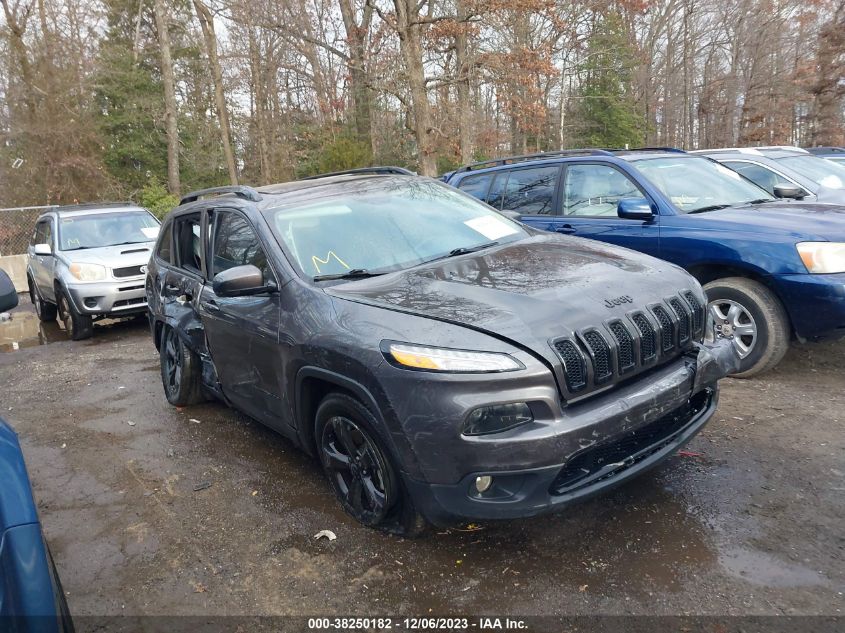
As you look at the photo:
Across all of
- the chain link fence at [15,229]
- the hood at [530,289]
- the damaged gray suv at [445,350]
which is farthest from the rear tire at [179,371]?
the chain link fence at [15,229]

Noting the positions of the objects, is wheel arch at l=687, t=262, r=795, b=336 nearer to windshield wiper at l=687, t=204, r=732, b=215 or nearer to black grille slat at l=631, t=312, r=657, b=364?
windshield wiper at l=687, t=204, r=732, b=215

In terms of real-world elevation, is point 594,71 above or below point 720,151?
above

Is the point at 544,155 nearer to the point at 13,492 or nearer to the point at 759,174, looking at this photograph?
the point at 759,174

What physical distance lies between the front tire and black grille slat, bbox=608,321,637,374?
2.12m

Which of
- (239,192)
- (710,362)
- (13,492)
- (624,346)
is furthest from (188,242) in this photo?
(710,362)

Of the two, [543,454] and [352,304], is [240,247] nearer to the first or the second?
[352,304]

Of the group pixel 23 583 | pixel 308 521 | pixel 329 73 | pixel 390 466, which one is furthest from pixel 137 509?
pixel 329 73

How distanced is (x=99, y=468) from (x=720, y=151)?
9.21 metres

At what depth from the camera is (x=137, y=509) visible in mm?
3705

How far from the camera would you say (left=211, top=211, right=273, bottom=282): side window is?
3.69 meters

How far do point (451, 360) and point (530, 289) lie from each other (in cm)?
65

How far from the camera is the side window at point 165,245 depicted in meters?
5.33

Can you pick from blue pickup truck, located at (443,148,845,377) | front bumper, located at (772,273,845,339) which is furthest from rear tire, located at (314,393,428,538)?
front bumper, located at (772,273,845,339)

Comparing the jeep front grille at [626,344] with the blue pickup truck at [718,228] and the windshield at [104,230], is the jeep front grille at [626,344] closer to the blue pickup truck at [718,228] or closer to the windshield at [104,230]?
→ the blue pickup truck at [718,228]
